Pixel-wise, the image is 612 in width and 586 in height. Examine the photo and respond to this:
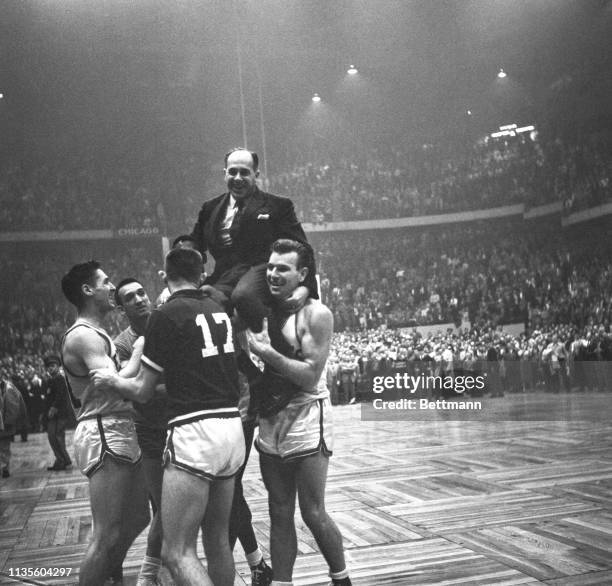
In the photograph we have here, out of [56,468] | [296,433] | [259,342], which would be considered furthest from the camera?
[56,468]

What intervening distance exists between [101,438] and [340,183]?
28.4 metres

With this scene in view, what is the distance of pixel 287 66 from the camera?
29719 millimetres

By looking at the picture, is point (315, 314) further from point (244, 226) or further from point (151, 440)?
point (151, 440)

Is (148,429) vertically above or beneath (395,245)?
beneath

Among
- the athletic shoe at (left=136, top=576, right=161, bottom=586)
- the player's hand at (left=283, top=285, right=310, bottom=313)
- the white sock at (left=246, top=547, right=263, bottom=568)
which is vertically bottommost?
the athletic shoe at (left=136, top=576, right=161, bottom=586)

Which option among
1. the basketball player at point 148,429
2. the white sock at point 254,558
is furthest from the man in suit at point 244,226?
the white sock at point 254,558

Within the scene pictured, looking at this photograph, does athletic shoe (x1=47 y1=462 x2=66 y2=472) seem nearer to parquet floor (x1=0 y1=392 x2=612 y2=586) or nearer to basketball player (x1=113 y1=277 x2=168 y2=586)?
parquet floor (x1=0 y1=392 x2=612 y2=586)

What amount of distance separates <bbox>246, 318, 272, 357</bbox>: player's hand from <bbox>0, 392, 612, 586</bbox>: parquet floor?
1464 millimetres

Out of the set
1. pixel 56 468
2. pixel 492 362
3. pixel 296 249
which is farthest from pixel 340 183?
pixel 296 249

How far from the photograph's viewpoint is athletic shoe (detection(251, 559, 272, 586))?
12.6 ft

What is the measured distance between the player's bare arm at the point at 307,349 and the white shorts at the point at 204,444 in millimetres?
401

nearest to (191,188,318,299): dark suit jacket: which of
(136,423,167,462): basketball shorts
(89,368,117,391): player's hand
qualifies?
(89,368,117,391): player's hand

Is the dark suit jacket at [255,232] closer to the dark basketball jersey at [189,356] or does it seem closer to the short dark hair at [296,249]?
the short dark hair at [296,249]

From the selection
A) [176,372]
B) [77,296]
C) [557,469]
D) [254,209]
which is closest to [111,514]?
[176,372]
